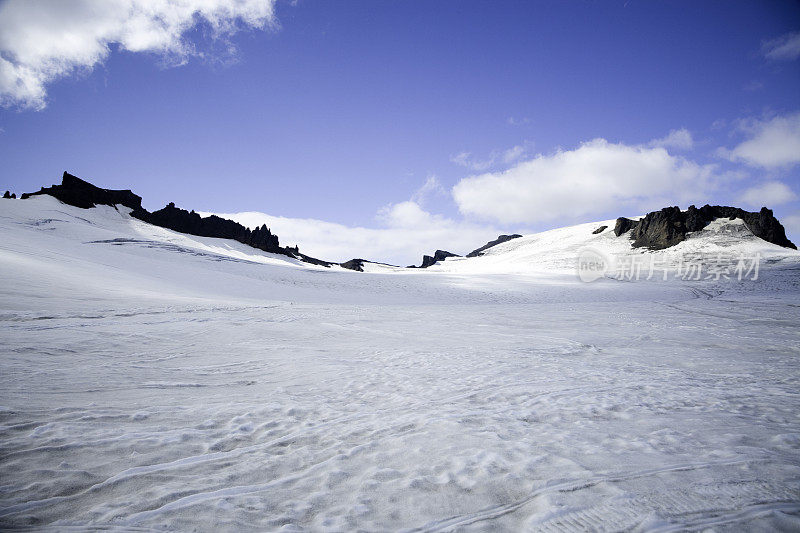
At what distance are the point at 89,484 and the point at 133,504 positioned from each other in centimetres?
47

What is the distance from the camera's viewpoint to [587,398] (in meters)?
4.52

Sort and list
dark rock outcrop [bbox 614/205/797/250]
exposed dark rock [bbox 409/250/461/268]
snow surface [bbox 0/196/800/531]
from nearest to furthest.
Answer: snow surface [bbox 0/196/800/531], dark rock outcrop [bbox 614/205/797/250], exposed dark rock [bbox 409/250/461/268]

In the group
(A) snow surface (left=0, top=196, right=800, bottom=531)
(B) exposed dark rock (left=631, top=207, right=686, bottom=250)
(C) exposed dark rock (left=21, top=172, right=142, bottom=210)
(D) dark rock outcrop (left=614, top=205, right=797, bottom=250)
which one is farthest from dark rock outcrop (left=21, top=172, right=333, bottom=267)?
(D) dark rock outcrop (left=614, top=205, right=797, bottom=250)

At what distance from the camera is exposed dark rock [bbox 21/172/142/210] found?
151 ft

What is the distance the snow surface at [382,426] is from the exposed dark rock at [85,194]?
49.9m

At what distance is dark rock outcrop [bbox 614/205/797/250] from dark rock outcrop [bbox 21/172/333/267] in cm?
5398

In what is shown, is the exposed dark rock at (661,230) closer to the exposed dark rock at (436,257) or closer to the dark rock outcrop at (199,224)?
the exposed dark rock at (436,257)

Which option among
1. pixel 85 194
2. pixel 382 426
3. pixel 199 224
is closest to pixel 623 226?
pixel 382 426

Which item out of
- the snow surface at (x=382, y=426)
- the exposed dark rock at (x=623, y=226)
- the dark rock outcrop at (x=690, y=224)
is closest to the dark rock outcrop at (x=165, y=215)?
the snow surface at (x=382, y=426)

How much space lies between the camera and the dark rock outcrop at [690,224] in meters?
43.0

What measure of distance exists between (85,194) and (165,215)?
33.4 ft

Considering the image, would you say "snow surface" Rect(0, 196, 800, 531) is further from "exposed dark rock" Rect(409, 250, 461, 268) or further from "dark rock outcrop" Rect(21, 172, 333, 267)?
"exposed dark rock" Rect(409, 250, 461, 268)

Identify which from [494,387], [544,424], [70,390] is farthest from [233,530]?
[494,387]

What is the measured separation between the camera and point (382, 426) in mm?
3588
